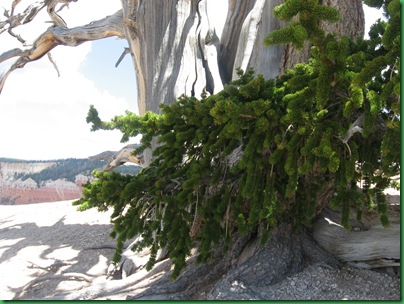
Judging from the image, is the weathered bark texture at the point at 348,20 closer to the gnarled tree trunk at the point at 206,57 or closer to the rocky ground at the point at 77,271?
the gnarled tree trunk at the point at 206,57

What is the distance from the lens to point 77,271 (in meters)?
6.49

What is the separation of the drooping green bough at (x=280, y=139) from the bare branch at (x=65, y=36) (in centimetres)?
460

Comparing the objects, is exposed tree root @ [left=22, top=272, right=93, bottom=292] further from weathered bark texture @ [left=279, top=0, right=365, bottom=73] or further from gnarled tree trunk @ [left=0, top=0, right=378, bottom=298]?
weathered bark texture @ [left=279, top=0, right=365, bottom=73]

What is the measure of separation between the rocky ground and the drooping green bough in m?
0.58

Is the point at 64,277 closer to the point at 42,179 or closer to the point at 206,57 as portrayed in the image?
the point at 206,57

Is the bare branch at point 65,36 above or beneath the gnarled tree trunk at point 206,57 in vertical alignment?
above

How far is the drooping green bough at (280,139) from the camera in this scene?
2.33 m

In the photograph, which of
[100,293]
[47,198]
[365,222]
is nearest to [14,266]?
[100,293]

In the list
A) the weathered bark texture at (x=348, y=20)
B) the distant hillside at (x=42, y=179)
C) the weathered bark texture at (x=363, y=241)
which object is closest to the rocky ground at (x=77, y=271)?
the weathered bark texture at (x=363, y=241)

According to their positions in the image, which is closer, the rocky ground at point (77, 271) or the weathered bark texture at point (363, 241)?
the rocky ground at point (77, 271)

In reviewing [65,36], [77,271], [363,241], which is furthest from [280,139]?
[65,36]

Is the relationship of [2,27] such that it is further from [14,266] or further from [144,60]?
[14,266]

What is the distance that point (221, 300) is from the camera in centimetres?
328

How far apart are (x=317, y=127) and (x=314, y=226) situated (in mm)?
2118
